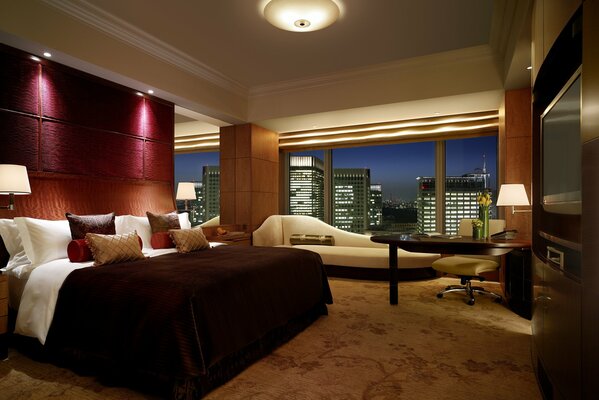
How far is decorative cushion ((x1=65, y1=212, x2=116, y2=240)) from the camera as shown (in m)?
3.00

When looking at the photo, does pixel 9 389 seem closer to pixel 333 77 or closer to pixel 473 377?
pixel 473 377

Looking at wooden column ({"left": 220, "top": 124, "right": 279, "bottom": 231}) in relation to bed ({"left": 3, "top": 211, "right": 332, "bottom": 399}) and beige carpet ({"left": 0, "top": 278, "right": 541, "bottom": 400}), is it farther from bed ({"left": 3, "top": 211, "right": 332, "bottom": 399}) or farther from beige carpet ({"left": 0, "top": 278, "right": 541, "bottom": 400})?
bed ({"left": 3, "top": 211, "right": 332, "bottom": 399})

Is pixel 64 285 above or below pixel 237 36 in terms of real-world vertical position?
below

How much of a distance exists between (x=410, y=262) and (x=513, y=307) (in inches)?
58.1

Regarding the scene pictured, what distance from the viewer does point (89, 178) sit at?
3711 mm

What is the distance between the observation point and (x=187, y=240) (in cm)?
342

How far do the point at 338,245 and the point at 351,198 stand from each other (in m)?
1.32

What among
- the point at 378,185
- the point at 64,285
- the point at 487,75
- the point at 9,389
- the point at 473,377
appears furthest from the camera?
the point at 378,185

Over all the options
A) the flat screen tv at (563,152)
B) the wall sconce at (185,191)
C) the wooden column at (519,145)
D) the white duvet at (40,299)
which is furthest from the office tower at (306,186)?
the flat screen tv at (563,152)

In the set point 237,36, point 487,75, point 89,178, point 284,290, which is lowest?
point 284,290

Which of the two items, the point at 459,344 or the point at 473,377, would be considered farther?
the point at 459,344

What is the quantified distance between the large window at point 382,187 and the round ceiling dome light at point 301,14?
11.4 ft

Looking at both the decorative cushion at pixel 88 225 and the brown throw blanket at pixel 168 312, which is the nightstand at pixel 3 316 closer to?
the brown throw blanket at pixel 168 312

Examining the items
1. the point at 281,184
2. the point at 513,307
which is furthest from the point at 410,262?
the point at 281,184
